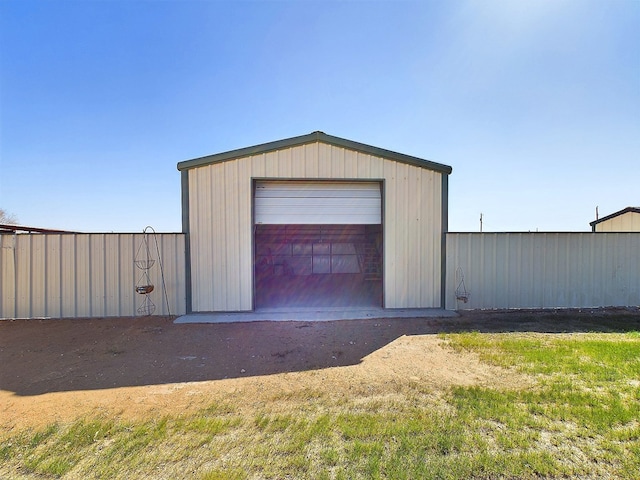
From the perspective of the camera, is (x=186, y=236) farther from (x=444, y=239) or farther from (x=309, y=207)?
(x=444, y=239)

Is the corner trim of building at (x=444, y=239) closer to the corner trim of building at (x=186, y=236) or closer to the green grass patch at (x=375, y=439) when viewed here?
the green grass patch at (x=375, y=439)

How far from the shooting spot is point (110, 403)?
317 centimetres

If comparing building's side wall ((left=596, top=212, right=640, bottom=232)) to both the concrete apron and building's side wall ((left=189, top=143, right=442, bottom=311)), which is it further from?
the concrete apron

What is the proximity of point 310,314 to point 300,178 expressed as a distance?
3317 millimetres

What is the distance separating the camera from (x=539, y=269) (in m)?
7.68

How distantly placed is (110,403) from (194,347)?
1.86 m

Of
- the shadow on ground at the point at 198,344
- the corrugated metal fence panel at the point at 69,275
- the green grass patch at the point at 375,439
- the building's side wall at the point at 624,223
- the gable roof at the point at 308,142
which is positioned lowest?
the shadow on ground at the point at 198,344

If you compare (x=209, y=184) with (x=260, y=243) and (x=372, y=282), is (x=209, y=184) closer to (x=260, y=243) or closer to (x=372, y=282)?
(x=372, y=282)

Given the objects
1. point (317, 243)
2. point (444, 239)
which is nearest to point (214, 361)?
point (444, 239)

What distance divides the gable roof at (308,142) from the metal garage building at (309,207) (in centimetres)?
2

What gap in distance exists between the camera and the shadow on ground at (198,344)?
13.0 ft

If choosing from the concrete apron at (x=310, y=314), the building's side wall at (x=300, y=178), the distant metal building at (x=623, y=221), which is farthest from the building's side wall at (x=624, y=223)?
the concrete apron at (x=310, y=314)

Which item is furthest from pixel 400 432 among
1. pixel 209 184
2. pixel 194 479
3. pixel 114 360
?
pixel 209 184

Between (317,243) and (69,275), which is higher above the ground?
(317,243)
